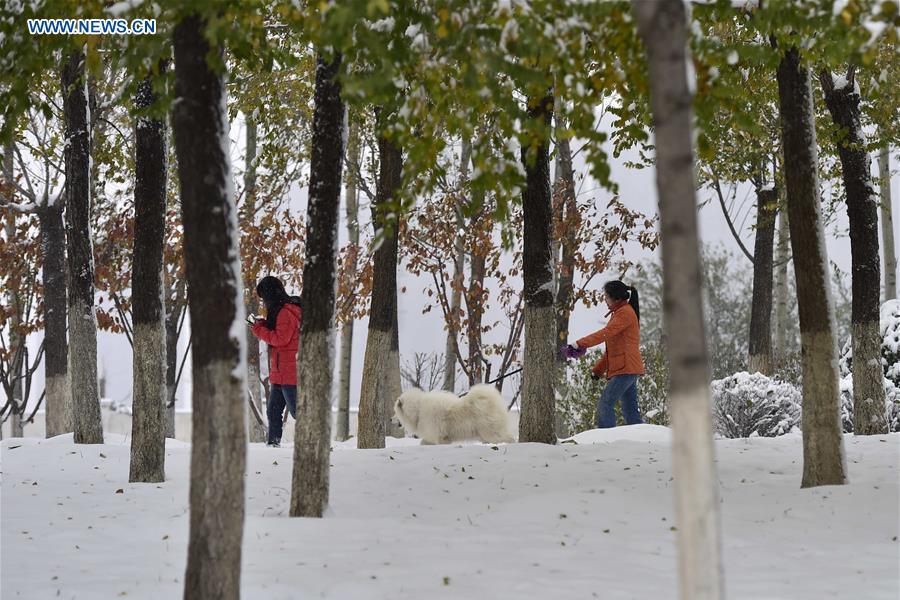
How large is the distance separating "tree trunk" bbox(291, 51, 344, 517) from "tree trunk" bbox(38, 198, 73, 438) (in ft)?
35.5

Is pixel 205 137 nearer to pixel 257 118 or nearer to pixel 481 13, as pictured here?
pixel 481 13

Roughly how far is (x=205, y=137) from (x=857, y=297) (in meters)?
8.23

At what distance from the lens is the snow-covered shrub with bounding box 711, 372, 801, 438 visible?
1365 cm

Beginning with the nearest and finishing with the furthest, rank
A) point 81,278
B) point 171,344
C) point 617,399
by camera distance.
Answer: point 81,278, point 617,399, point 171,344

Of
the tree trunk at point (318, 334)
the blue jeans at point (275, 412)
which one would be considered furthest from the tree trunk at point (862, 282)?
the blue jeans at point (275, 412)

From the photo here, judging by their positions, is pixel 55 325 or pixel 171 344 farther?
pixel 171 344

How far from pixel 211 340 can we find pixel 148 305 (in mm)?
4439

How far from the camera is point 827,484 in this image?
7578 mm

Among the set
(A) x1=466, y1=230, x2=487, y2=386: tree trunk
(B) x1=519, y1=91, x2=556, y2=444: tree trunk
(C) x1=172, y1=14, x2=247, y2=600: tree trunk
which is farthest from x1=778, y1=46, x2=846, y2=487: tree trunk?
(A) x1=466, y1=230, x2=487, y2=386: tree trunk

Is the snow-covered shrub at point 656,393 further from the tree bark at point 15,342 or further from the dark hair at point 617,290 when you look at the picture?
the tree bark at point 15,342

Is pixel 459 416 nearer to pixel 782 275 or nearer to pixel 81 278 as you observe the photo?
pixel 81 278

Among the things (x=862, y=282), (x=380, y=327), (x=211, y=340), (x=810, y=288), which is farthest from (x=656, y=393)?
(x=211, y=340)

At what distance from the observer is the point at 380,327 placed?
1056cm

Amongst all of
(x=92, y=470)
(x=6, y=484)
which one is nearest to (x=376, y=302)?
(x=92, y=470)
